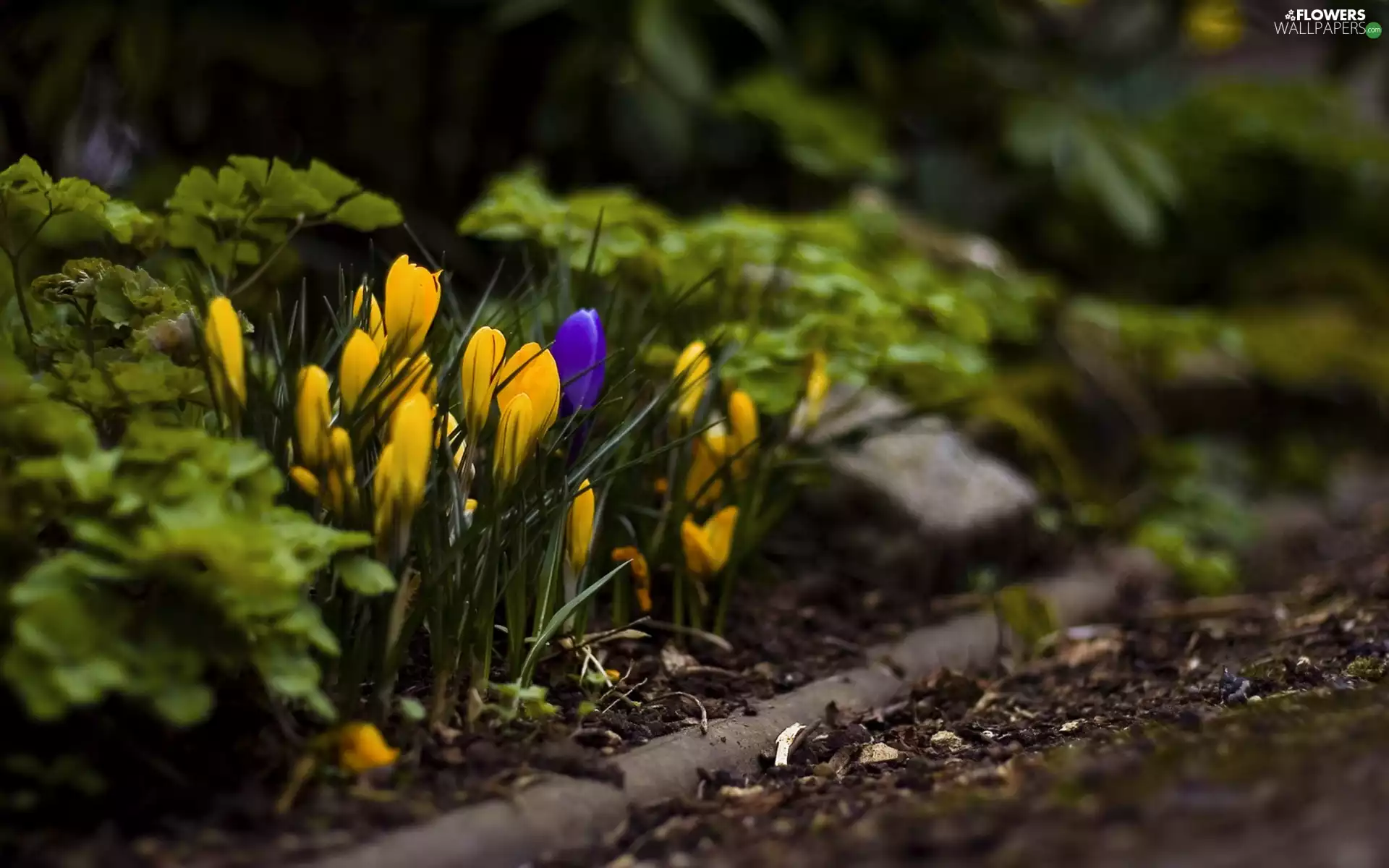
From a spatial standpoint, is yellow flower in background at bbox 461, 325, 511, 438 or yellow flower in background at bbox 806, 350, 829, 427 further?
yellow flower in background at bbox 806, 350, 829, 427

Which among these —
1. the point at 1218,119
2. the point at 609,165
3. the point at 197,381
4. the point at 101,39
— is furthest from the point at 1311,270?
the point at 197,381

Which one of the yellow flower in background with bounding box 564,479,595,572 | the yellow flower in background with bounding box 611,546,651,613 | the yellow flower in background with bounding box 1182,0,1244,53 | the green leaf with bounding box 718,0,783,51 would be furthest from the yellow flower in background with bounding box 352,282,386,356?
the yellow flower in background with bounding box 1182,0,1244,53

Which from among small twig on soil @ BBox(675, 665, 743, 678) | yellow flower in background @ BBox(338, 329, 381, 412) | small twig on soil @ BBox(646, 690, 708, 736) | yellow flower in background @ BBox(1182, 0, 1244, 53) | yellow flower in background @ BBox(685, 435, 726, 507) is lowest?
small twig on soil @ BBox(675, 665, 743, 678)

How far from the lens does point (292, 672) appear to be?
1.16 meters

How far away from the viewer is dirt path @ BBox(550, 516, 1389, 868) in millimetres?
1025

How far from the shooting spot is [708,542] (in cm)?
198

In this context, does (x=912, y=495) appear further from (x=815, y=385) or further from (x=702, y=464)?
(x=702, y=464)

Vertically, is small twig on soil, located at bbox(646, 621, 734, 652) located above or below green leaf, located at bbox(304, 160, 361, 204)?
below

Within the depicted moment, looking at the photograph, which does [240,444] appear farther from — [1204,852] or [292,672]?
[1204,852]

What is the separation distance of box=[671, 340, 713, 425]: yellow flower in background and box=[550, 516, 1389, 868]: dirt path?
58cm

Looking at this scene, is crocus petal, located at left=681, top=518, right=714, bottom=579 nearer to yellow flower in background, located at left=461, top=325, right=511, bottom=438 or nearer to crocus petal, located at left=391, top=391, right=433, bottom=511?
yellow flower in background, located at left=461, top=325, right=511, bottom=438

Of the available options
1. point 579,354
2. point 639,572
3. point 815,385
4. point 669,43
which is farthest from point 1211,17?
point 579,354

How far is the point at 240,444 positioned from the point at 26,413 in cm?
20

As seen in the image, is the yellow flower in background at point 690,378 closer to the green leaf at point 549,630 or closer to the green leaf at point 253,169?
the green leaf at point 549,630
